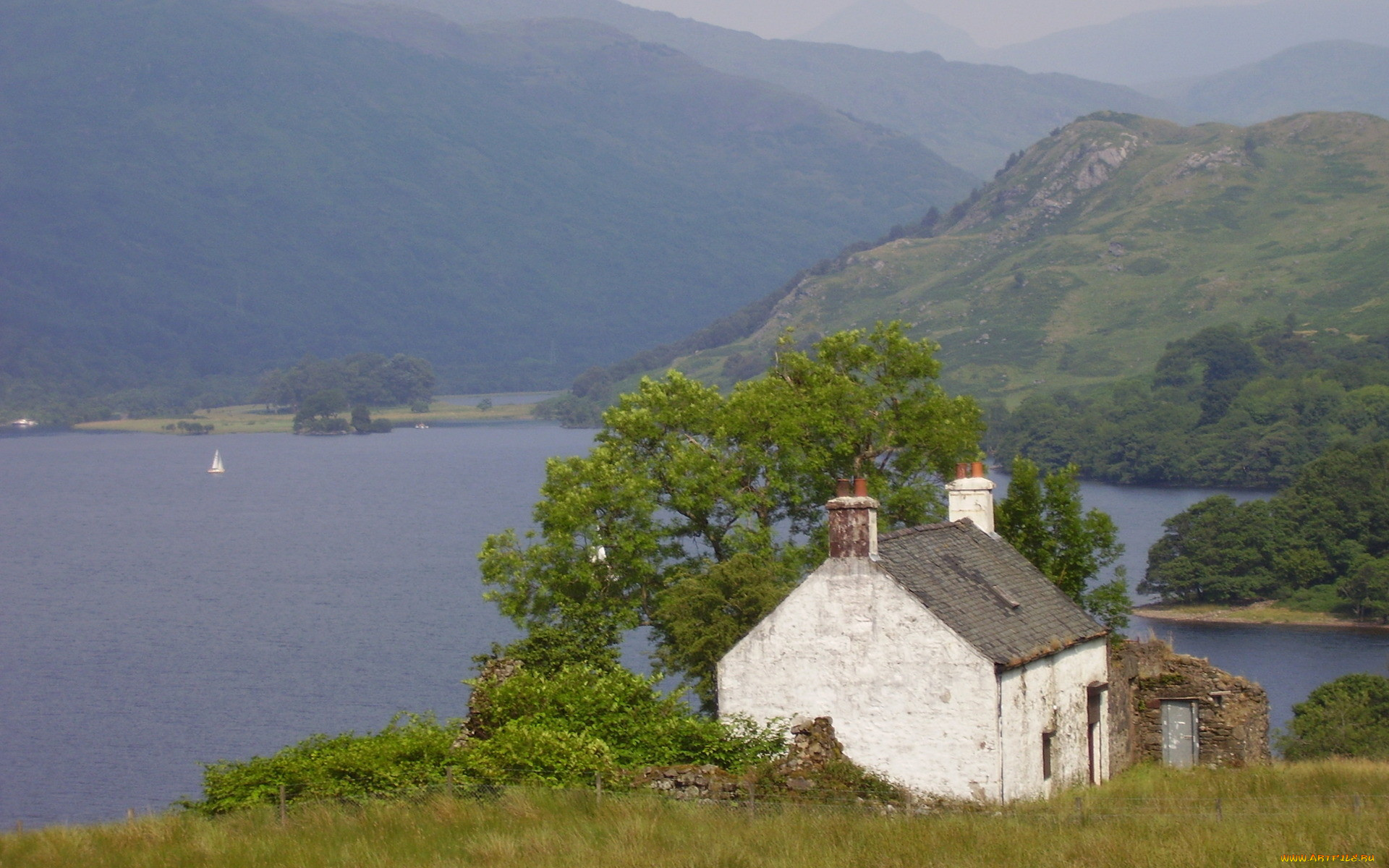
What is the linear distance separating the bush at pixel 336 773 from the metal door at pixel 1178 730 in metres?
16.7

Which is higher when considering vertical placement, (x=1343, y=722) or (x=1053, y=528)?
(x=1053, y=528)

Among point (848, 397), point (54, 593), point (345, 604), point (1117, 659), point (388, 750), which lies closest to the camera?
point (388, 750)

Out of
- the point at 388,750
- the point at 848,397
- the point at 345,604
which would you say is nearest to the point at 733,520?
the point at 848,397

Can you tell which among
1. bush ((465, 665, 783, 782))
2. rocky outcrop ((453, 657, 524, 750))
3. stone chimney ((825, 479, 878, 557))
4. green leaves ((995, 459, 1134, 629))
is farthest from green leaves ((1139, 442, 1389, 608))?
bush ((465, 665, 783, 782))

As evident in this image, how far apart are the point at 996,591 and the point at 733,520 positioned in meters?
18.9

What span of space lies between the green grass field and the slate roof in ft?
13.5

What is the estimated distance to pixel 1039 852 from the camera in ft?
66.6

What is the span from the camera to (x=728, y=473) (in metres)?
47.3

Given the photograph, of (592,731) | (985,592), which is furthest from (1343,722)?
(592,731)

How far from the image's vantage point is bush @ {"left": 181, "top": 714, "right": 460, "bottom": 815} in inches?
1037

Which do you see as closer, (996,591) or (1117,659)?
(996,591)

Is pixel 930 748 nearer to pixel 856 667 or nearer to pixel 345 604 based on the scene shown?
pixel 856 667

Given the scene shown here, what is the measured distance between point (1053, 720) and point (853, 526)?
223 inches

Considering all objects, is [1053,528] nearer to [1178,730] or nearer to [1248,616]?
[1178,730]
